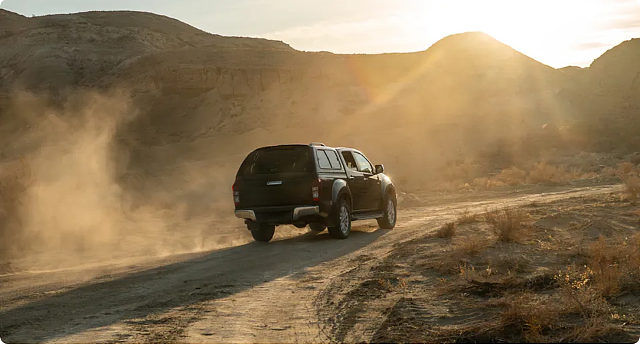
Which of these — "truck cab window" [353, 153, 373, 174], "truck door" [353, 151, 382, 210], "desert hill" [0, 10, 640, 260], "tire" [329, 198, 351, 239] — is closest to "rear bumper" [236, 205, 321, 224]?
"tire" [329, 198, 351, 239]

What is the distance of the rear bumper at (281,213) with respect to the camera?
13117 millimetres

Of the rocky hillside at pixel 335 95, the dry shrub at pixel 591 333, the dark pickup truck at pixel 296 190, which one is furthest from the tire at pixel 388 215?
the rocky hillside at pixel 335 95

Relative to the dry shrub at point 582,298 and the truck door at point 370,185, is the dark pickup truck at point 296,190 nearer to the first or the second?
the truck door at point 370,185

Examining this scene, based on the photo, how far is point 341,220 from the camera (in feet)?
45.9

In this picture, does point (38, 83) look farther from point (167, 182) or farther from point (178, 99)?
point (167, 182)

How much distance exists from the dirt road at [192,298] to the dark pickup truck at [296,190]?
0.63m

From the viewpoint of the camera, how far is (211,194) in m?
35.2

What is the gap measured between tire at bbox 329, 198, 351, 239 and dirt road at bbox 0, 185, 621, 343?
42cm

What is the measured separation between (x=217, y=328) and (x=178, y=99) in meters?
56.1

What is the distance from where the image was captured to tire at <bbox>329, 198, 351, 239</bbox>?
1373cm

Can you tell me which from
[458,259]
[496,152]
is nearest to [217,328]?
[458,259]

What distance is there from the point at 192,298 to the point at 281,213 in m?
5.03

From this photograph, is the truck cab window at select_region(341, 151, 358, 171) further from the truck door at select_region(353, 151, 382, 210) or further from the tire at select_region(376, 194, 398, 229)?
the tire at select_region(376, 194, 398, 229)

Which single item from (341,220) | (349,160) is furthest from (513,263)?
(349,160)
